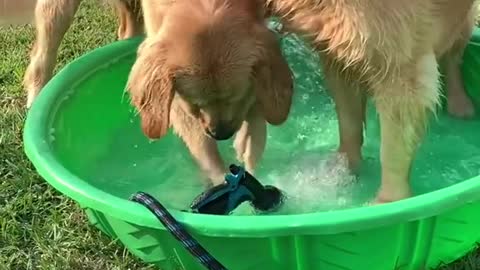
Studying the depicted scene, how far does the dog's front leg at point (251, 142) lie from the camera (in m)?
3.46

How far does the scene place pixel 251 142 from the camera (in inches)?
141

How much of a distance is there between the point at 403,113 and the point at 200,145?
77 cm

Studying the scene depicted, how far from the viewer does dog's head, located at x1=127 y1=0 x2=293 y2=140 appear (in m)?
2.94

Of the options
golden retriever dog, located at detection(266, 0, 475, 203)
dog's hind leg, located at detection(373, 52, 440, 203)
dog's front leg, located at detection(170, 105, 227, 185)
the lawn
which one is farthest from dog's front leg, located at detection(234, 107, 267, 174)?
the lawn

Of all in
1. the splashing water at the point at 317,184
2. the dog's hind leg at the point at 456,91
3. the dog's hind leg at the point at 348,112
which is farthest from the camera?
the dog's hind leg at the point at 456,91

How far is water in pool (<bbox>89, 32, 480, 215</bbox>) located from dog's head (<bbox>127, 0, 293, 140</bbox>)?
17.2 inches

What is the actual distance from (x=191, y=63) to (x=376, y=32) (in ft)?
1.86

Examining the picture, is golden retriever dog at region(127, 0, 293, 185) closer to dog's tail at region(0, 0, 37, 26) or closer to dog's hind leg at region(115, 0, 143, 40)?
dog's hind leg at region(115, 0, 143, 40)

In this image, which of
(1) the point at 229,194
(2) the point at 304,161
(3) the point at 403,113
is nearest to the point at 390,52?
(3) the point at 403,113

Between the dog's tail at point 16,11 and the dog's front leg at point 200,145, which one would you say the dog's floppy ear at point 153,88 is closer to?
the dog's front leg at point 200,145

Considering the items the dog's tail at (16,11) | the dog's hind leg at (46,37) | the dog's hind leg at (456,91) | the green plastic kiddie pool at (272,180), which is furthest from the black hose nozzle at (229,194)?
the dog's tail at (16,11)

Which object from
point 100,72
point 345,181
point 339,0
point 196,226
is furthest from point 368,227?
point 100,72

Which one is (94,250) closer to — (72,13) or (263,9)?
(263,9)

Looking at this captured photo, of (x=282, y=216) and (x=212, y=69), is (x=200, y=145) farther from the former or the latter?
(x=282, y=216)
